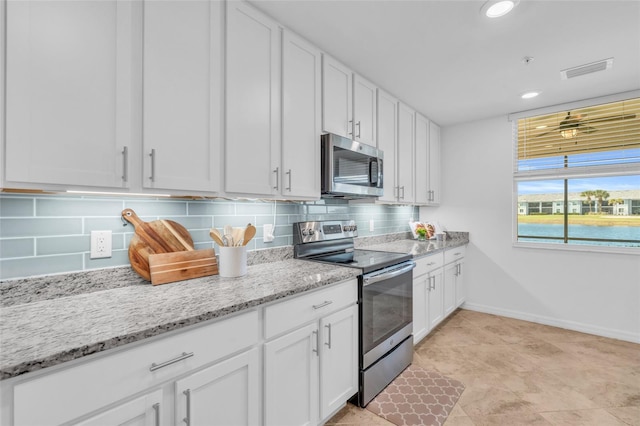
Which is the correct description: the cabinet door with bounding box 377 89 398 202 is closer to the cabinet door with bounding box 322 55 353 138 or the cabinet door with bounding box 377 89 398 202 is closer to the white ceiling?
the white ceiling

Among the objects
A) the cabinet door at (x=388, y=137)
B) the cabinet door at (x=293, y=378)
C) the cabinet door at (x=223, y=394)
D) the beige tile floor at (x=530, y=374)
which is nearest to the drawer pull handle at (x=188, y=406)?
the cabinet door at (x=223, y=394)

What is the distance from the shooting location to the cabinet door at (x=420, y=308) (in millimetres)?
2561

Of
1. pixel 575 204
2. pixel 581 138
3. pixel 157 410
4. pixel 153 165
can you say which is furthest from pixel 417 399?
pixel 581 138

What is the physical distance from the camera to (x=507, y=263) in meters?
3.57

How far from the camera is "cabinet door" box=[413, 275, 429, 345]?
2.56m

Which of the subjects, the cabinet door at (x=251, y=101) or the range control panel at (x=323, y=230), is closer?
the cabinet door at (x=251, y=101)

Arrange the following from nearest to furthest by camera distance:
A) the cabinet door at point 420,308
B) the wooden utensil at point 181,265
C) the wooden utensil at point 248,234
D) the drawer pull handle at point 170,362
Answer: the drawer pull handle at point 170,362, the wooden utensil at point 181,265, the wooden utensil at point 248,234, the cabinet door at point 420,308

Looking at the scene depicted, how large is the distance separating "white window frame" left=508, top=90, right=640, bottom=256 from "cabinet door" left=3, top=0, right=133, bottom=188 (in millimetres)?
3856

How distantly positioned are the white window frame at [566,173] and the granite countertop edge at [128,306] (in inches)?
108

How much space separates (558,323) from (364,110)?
10.4 feet

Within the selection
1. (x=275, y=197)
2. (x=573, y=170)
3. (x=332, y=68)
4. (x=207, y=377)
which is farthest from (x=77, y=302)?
(x=573, y=170)

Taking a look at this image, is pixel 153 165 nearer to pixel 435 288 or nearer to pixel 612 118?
pixel 435 288

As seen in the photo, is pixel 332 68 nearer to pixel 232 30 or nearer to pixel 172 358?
pixel 232 30

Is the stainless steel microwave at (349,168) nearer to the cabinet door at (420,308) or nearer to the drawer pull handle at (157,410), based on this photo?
the cabinet door at (420,308)
